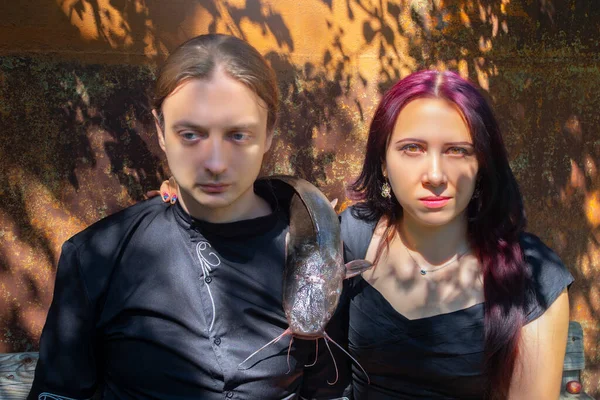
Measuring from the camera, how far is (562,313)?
255cm

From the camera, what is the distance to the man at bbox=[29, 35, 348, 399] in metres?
2.30

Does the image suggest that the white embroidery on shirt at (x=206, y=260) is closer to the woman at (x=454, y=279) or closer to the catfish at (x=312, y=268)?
the catfish at (x=312, y=268)

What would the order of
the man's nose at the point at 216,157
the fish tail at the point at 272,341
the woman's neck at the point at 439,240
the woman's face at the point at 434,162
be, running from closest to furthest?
the man's nose at the point at 216,157, the fish tail at the point at 272,341, the woman's face at the point at 434,162, the woman's neck at the point at 439,240

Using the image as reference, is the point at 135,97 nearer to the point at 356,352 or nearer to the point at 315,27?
the point at 315,27

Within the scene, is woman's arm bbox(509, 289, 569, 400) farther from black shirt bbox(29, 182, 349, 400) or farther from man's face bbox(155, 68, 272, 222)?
man's face bbox(155, 68, 272, 222)

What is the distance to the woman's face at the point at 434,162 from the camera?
248 centimetres

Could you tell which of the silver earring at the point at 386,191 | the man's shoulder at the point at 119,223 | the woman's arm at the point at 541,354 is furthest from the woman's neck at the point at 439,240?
the man's shoulder at the point at 119,223

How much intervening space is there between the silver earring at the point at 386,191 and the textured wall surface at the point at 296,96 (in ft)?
2.85

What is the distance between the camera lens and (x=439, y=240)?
2.75 meters

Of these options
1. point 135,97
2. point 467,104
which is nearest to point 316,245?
point 467,104

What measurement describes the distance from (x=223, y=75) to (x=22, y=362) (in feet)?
6.44

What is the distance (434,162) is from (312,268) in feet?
2.19

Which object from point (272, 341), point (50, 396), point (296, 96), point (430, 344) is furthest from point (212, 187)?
point (296, 96)

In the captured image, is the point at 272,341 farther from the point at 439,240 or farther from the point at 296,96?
the point at 296,96
